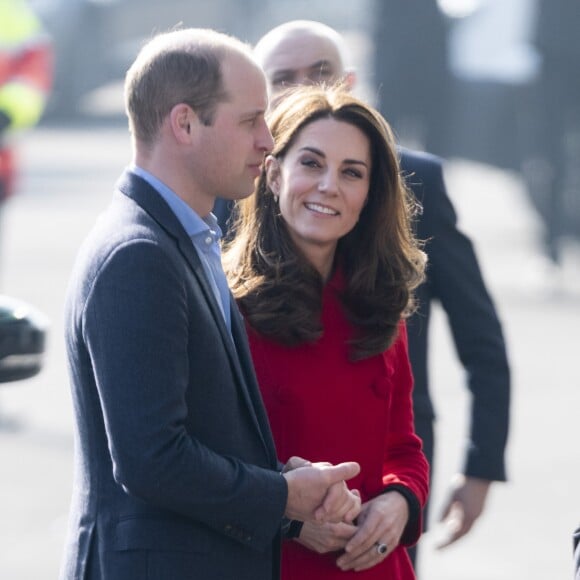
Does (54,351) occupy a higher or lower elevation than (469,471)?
lower

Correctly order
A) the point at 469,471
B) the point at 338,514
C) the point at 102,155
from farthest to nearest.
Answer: the point at 102,155
the point at 469,471
the point at 338,514

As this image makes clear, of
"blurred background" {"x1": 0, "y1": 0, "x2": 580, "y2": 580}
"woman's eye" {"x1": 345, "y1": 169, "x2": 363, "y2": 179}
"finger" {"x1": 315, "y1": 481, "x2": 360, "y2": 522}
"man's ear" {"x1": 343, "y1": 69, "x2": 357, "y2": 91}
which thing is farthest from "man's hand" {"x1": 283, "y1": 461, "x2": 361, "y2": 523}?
"blurred background" {"x1": 0, "y1": 0, "x2": 580, "y2": 580}

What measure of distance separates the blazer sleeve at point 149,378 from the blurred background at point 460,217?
5.48ft

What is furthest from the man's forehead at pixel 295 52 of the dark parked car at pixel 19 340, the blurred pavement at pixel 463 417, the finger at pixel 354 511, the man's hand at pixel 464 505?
the blurred pavement at pixel 463 417

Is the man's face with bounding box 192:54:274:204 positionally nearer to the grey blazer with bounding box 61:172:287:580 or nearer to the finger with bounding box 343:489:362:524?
the grey blazer with bounding box 61:172:287:580

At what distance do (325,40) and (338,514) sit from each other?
1.59m

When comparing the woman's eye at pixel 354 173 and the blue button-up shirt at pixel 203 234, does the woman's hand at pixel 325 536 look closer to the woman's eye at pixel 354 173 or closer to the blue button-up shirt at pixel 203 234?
the blue button-up shirt at pixel 203 234

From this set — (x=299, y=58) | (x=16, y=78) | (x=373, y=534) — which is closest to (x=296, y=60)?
(x=299, y=58)

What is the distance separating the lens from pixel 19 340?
3.31 metres

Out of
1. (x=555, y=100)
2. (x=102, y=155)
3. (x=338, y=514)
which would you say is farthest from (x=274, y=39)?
(x=102, y=155)

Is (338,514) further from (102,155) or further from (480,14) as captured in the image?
(102,155)

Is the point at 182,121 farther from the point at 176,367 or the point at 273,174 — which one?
the point at 273,174

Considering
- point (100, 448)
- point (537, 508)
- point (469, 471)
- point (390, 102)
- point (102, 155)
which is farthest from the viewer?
point (102, 155)

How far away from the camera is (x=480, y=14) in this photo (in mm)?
16547
